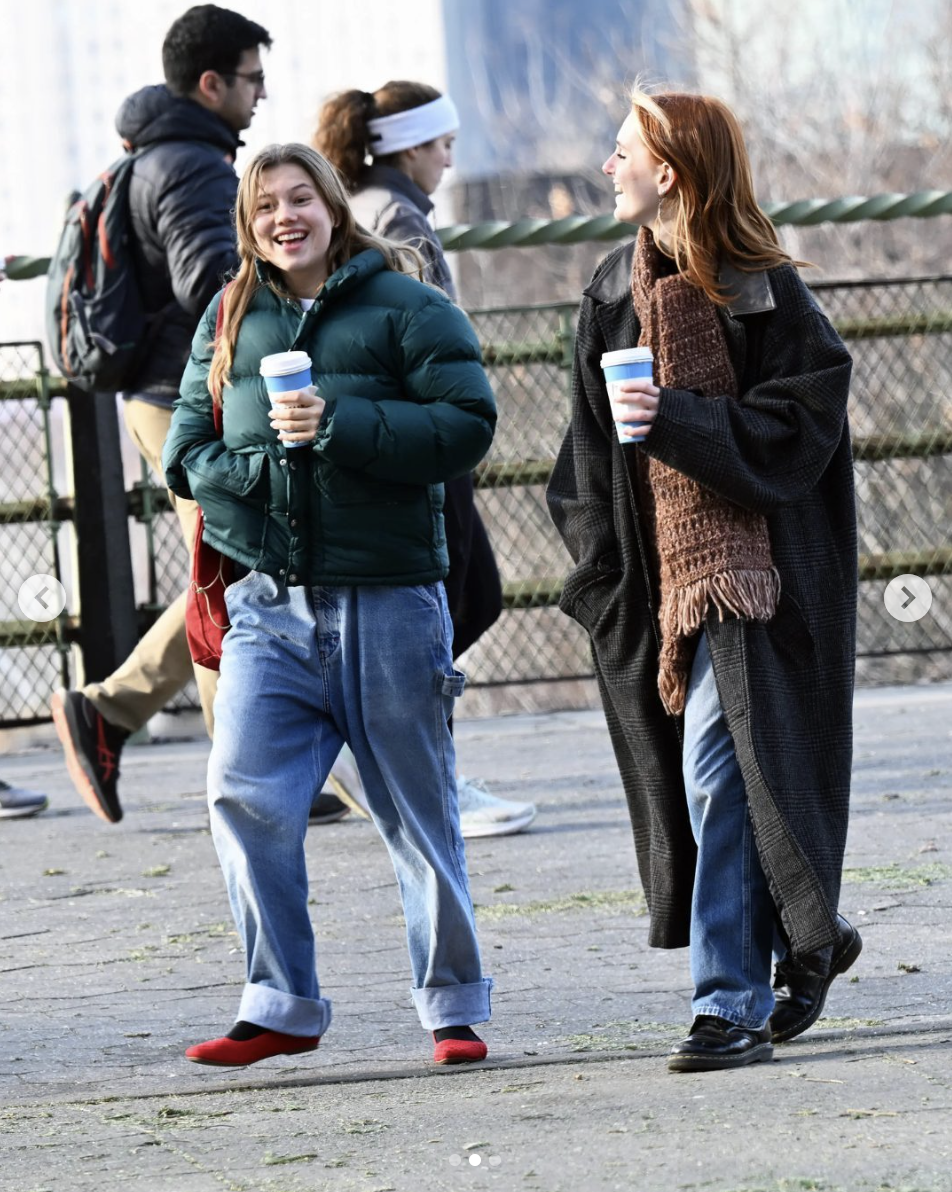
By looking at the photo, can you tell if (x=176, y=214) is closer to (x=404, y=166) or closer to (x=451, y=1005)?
(x=404, y=166)

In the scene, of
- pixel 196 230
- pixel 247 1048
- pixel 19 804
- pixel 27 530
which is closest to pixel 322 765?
pixel 247 1048

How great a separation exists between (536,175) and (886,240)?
1521 centimetres

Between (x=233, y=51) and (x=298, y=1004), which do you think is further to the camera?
(x=233, y=51)

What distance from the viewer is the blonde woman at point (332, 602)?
3.96 m

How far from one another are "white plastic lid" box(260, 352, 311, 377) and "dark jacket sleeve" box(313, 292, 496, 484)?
0.50 feet

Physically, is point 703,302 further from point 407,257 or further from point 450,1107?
point 450,1107

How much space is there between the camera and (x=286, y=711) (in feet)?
13.2

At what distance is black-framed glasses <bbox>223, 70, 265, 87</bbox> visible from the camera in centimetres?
636

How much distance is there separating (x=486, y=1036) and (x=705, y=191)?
5.74 ft

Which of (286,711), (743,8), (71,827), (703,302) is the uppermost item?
(743,8)

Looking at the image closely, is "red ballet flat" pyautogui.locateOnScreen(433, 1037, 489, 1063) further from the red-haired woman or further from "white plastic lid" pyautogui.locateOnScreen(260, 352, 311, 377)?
"white plastic lid" pyautogui.locateOnScreen(260, 352, 311, 377)

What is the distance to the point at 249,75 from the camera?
21.0 feet

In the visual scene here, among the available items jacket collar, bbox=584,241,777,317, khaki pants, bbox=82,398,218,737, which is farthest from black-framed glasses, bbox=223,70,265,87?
jacket collar, bbox=584,241,777,317

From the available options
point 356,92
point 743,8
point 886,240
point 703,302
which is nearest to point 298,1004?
point 703,302
